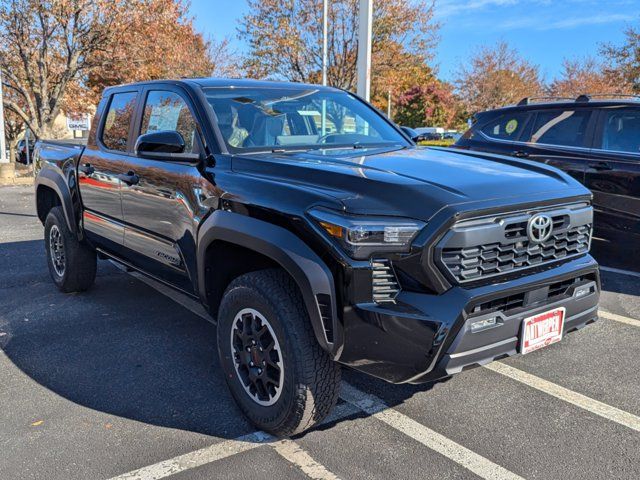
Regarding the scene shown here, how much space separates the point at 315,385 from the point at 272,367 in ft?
0.98

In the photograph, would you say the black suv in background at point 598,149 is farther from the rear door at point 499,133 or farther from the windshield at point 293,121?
the windshield at point 293,121

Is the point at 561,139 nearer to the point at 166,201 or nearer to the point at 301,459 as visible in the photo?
the point at 166,201

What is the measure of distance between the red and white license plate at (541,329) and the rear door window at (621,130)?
3743 millimetres

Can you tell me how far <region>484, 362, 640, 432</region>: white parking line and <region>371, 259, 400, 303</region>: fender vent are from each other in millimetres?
1583

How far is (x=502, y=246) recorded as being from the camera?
9.14 feet

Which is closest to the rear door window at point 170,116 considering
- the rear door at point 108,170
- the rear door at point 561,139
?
the rear door at point 108,170

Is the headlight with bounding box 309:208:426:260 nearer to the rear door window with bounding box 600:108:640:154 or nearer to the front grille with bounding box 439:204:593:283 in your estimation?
the front grille with bounding box 439:204:593:283

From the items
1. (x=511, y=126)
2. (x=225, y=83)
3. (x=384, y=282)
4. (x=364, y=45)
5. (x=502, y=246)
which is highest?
(x=364, y=45)

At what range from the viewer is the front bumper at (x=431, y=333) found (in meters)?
2.50

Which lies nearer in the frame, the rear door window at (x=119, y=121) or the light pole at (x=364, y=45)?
the rear door window at (x=119, y=121)

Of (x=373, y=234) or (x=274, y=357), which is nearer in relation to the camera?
(x=373, y=234)

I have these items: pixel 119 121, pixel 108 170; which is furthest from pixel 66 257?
pixel 119 121

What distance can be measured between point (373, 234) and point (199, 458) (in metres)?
1.40

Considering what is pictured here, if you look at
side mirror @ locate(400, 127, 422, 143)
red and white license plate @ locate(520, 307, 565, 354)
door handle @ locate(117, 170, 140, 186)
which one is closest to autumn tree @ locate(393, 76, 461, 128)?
side mirror @ locate(400, 127, 422, 143)
